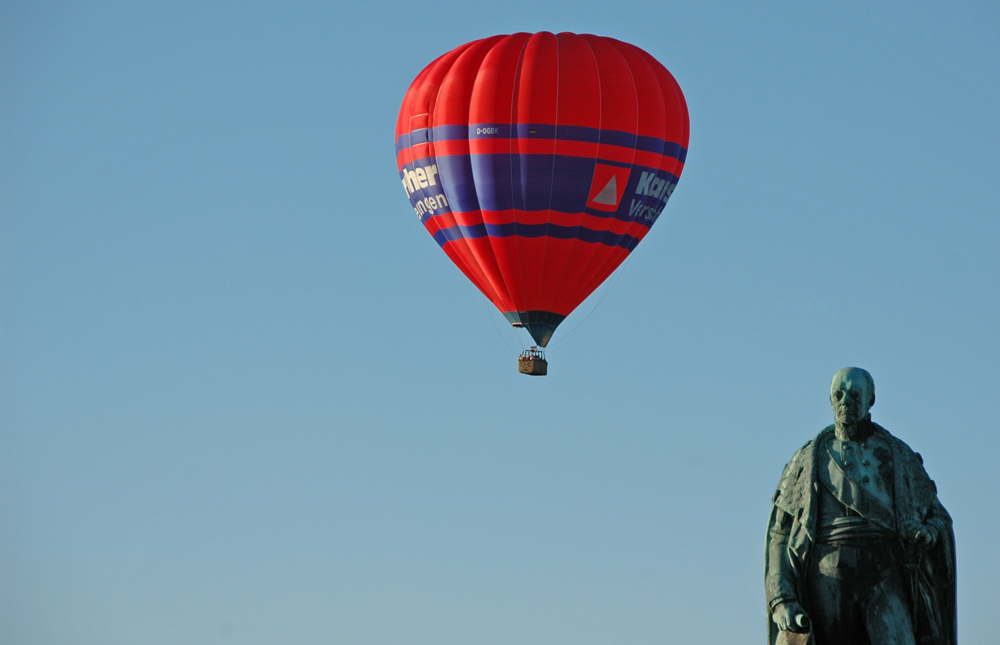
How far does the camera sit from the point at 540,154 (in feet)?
174

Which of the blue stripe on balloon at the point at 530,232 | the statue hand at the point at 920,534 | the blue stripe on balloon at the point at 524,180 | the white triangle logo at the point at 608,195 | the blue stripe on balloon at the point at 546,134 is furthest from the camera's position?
the blue stripe on balloon at the point at 530,232

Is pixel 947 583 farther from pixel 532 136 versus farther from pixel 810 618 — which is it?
pixel 532 136

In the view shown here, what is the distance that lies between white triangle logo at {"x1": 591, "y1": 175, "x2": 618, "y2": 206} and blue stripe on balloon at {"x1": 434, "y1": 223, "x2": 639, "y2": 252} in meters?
0.94

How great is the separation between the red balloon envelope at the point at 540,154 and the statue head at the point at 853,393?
109 feet

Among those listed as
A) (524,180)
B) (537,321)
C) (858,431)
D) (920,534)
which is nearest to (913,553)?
(920,534)

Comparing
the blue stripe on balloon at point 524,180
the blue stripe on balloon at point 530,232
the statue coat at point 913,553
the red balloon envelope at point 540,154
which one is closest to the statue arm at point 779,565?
the statue coat at point 913,553

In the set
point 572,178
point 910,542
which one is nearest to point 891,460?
point 910,542

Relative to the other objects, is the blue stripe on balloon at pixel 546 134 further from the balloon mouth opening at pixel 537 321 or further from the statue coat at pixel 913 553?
the statue coat at pixel 913 553

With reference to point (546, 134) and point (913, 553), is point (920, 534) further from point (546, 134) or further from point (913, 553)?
point (546, 134)

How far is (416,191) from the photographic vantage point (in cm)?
5475

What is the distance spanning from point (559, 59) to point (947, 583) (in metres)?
35.3

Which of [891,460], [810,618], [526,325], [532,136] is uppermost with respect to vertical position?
[532,136]

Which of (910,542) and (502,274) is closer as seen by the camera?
(910,542)

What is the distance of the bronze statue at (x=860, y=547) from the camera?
19406 mm
